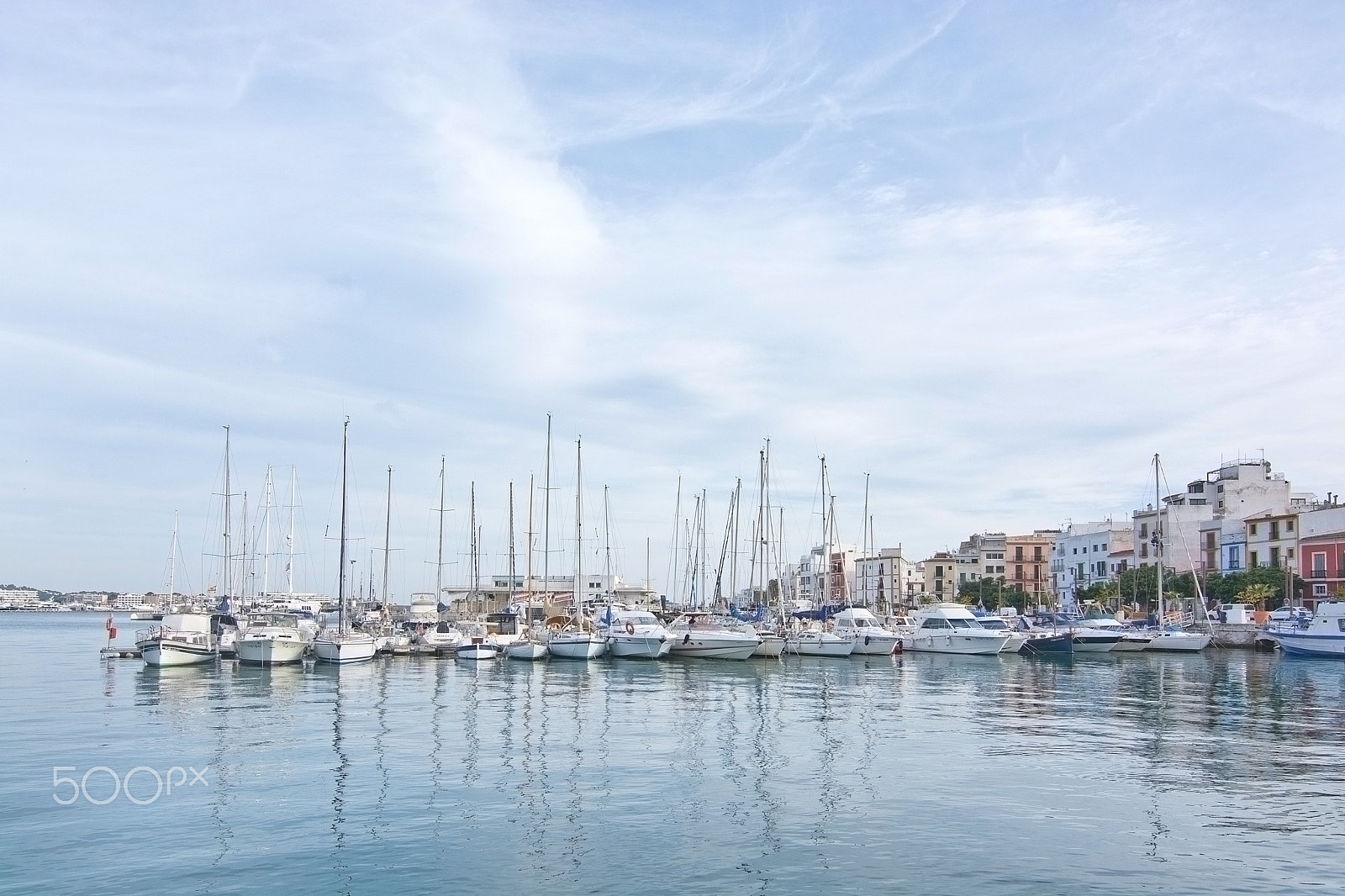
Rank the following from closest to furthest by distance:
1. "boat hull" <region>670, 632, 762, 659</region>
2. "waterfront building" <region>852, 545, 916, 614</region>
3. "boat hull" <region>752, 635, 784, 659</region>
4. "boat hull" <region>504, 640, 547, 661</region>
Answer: "boat hull" <region>504, 640, 547, 661</region>
"boat hull" <region>670, 632, 762, 659</region>
"boat hull" <region>752, 635, 784, 659</region>
"waterfront building" <region>852, 545, 916, 614</region>

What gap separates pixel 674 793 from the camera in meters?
24.0

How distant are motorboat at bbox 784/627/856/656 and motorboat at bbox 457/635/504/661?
17.9 m

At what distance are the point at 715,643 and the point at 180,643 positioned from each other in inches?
1172

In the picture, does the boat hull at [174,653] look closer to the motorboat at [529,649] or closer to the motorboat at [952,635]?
the motorboat at [529,649]

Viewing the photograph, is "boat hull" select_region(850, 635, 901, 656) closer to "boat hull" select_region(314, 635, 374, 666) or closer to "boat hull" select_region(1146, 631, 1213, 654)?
"boat hull" select_region(1146, 631, 1213, 654)

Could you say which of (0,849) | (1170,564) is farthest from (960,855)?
(1170,564)

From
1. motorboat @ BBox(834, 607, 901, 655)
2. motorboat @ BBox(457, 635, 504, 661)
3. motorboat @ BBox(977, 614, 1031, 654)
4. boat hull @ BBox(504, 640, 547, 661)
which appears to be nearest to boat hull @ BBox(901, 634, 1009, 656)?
motorboat @ BBox(977, 614, 1031, 654)

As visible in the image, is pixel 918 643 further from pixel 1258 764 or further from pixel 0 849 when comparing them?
pixel 0 849

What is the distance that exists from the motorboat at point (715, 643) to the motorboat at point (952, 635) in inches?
542

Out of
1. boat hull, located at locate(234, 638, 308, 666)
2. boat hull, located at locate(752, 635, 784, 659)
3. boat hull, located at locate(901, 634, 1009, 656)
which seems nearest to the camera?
boat hull, located at locate(234, 638, 308, 666)

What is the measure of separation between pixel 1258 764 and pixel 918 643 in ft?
157

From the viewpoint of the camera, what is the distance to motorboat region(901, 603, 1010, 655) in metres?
73.1

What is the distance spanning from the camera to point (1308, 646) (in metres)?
70.8

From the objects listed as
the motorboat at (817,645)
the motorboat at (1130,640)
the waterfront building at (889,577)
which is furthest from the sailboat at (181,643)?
the waterfront building at (889,577)
